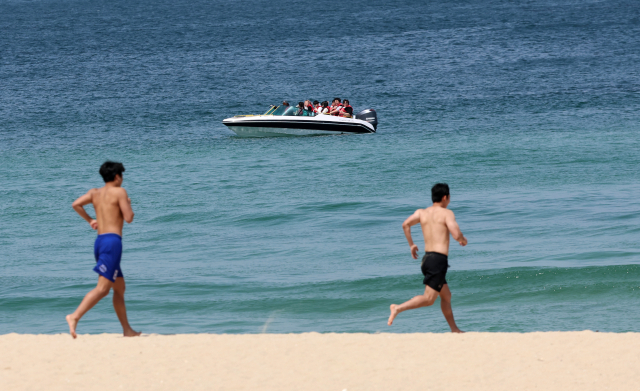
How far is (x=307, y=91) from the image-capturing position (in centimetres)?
5016

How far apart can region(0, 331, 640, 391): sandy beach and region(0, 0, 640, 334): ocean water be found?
2.67m

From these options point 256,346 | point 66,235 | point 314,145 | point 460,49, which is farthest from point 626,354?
point 460,49

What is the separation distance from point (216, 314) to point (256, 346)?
4.18 metres

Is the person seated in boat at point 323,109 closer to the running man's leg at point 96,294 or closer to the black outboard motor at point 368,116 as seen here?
the black outboard motor at point 368,116

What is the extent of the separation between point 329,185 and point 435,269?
54.6 ft

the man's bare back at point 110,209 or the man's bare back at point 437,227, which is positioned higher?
the man's bare back at point 110,209

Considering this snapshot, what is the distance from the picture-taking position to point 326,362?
22.3ft

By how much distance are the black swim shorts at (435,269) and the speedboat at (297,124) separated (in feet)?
80.7

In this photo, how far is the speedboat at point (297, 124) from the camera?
103ft

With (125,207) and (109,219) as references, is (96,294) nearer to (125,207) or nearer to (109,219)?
(109,219)

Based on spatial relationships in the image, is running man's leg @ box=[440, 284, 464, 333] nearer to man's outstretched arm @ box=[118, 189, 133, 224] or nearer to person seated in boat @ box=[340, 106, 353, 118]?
man's outstretched arm @ box=[118, 189, 133, 224]

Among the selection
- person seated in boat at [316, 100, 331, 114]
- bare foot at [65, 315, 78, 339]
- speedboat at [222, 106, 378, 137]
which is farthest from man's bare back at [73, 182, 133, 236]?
person seated in boat at [316, 100, 331, 114]

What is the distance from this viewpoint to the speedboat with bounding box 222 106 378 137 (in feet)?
103

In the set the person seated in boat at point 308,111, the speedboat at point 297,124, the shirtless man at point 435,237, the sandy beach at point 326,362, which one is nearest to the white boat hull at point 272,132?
the speedboat at point 297,124
